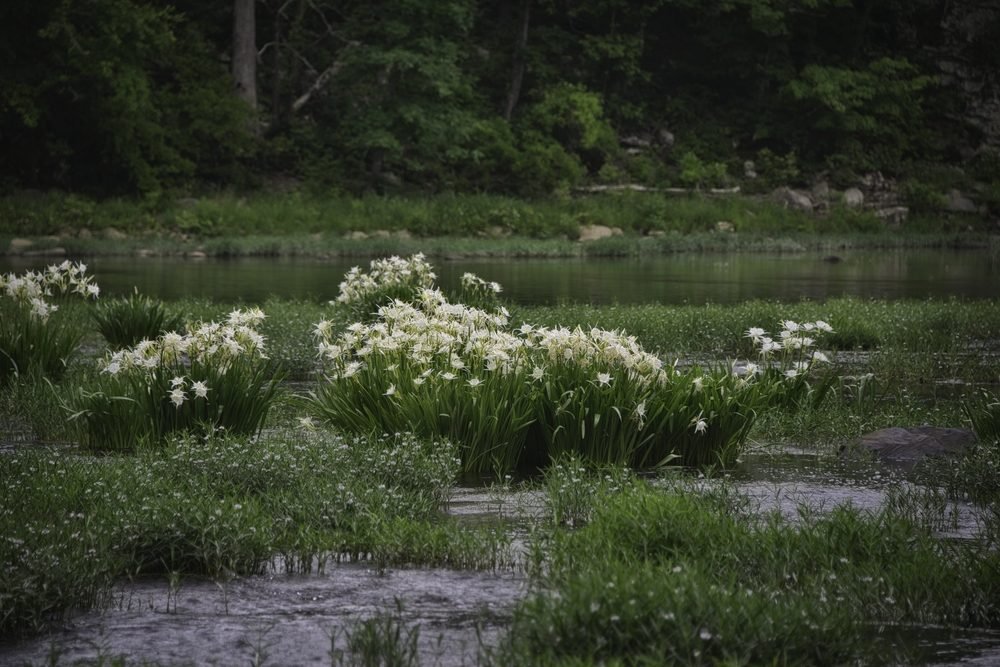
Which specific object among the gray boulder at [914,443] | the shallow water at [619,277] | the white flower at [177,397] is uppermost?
the white flower at [177,397]

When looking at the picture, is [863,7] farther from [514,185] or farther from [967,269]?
[967,269]

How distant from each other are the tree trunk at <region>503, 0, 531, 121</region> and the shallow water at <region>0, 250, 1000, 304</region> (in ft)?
39.8

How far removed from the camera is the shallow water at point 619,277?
1030 inches

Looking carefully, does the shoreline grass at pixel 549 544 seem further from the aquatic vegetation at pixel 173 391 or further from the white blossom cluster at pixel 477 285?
the white blossom cluster at pixel 477 285

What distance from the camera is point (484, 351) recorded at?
988 centimetres

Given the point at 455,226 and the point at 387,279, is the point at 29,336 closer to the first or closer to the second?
the point at 387,279

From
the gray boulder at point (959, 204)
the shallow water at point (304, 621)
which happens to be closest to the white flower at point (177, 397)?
the shallow water at point (304, 621)

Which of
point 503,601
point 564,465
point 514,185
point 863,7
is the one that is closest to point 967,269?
point 514,185

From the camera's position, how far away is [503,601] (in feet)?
21.3

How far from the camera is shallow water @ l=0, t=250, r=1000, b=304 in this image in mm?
26172

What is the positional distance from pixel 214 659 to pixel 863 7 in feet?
181

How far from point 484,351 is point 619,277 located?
22.4m

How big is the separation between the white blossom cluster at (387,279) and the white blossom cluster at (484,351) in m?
6.68

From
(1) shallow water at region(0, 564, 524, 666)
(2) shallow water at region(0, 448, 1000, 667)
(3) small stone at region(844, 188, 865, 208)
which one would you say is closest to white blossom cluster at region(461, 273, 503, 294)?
(2) shallow water at region(0, 448, 1000, 667)
